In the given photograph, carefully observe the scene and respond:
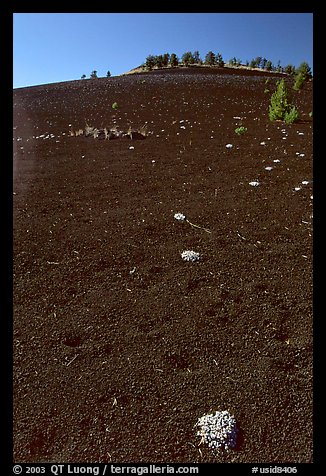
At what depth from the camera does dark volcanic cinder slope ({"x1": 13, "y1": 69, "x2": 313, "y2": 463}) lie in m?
2.75

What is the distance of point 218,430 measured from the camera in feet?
8.84

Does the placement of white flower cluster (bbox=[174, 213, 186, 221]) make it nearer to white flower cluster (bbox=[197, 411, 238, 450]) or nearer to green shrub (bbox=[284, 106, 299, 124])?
white flower cluster (bbox=[197, 411, 238, 450])

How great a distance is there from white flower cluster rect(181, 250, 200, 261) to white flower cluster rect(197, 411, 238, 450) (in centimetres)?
249

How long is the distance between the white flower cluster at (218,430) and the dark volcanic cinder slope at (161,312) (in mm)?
66

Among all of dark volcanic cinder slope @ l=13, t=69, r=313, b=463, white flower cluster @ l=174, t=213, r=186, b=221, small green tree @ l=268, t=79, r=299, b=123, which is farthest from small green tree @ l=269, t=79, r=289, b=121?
white flower cluster @ l=174, t=213, r=186, b=221

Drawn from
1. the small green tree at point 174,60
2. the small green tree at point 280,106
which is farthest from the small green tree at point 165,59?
the small green tree at point 280,106

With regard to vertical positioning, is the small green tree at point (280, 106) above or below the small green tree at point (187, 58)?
below

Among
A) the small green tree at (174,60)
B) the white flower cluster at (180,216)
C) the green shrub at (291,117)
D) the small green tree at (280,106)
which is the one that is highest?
the small green tree at (174,60)

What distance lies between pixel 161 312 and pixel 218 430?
4.96 ft

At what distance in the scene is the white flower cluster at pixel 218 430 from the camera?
2.64 metres

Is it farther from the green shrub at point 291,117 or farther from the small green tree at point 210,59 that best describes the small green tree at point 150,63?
the green shrub at point 291,117
